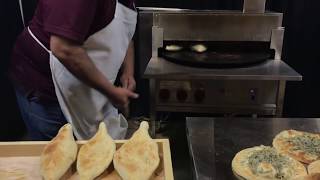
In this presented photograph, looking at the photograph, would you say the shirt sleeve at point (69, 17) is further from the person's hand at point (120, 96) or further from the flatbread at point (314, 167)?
the flatbread at point (314, 167)

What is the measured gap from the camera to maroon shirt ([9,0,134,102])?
3.48ft

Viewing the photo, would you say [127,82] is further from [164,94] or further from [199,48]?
[199,48]

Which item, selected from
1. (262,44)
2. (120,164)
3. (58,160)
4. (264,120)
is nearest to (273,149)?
(264,120)

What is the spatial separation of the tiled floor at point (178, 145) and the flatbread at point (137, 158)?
1.19 meters

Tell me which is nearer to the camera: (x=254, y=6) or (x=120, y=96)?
(x=120, y=96)

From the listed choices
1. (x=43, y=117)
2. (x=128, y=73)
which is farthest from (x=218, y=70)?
(x=43, y=117)

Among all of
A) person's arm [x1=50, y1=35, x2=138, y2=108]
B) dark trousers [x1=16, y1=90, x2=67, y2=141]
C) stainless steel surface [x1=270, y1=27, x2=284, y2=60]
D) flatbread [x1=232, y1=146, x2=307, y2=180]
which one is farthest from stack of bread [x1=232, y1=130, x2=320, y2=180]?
stainless steel surface [x1=270, y1=27, x2=284, y2=60]

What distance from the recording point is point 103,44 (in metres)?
1.28

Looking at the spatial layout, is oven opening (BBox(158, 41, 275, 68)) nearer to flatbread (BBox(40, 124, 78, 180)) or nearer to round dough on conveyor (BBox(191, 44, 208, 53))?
round dough on conveyor (BBox(191, 44, 208, 53))

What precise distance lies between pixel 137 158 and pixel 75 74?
18.3 inches

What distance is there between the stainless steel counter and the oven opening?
473 mm

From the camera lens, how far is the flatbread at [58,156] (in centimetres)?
81

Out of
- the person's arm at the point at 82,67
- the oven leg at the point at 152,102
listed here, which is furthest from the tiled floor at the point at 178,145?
the person's arm at the point at 82,67

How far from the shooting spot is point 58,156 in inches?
33.0
